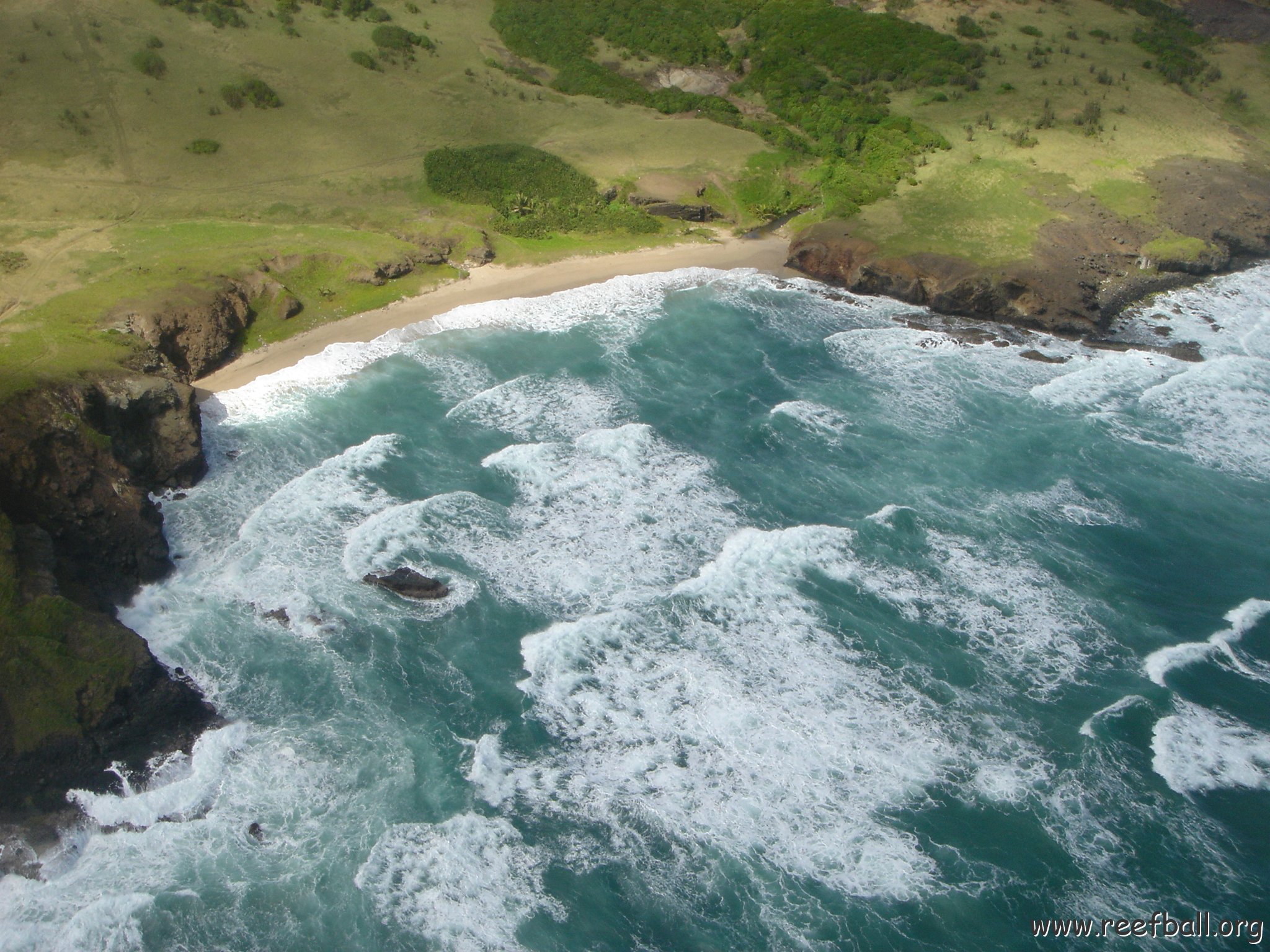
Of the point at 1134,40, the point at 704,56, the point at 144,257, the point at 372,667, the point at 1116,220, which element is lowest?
the point at 372,667

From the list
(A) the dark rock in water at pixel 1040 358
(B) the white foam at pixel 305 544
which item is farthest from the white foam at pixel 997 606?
(B) the white foam at pixel 305 544

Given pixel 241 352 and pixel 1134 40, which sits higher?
pixel 1134 40

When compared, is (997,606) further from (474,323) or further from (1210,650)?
(474,323)

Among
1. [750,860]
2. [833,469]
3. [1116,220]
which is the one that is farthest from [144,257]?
[1116,220]

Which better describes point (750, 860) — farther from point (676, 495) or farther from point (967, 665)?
point (676, 495)

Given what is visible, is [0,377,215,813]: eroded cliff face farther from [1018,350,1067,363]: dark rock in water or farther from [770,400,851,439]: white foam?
[1018,350,1067,363]: dark rock in water

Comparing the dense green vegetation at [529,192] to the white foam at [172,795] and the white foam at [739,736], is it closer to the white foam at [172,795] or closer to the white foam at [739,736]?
the white foam at [739,736]

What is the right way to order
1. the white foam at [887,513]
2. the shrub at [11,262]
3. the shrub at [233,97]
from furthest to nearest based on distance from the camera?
the shrub at [233,97], the shrub at [11,262], the white foam at [887,513]
